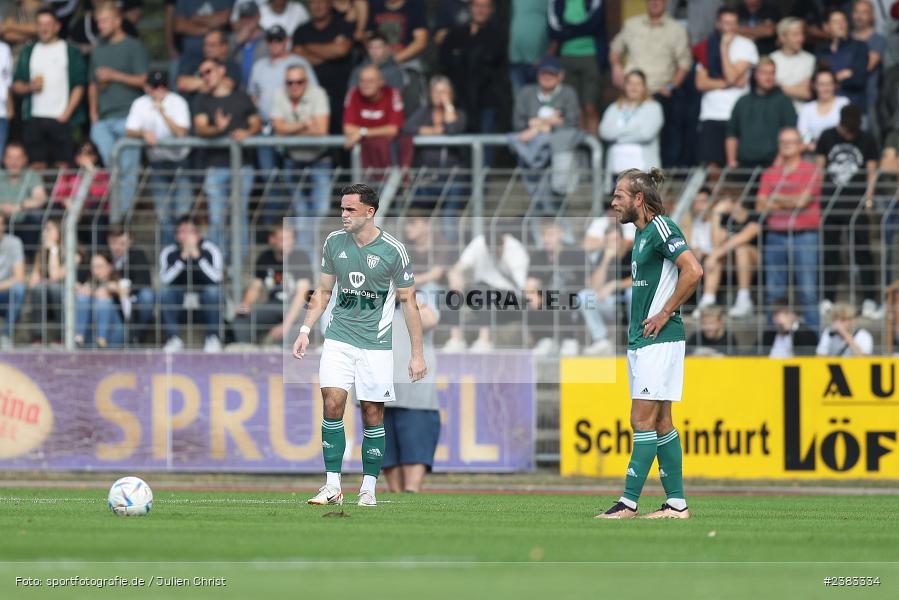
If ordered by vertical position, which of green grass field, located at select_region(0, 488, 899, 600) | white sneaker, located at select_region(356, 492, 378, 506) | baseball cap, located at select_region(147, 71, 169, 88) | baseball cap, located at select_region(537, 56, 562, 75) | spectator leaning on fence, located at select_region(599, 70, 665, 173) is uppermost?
baseball cap, located at select_region(537, 56, 562, 75)

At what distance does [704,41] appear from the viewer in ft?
68.2

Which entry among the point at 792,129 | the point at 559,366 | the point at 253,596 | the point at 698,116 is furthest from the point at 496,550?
the point at 698,116

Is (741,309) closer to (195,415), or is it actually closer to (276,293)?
(276,293)

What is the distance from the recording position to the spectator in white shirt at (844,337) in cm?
1844

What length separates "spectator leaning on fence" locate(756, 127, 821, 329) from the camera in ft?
60.3

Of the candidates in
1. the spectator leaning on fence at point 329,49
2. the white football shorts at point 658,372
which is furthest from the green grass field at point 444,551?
the spectator leaning on fence at point 329,49

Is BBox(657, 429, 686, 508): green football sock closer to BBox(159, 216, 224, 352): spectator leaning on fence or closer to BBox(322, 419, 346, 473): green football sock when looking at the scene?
BBox(322, 419, 346, 473): green football sock

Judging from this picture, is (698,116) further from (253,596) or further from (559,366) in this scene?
(253,596)

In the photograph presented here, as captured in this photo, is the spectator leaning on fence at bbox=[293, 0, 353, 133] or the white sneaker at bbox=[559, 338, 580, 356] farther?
the spectator leaning on fence at bbox=[293, 0, 353, 133]

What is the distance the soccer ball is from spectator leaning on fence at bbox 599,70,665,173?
990 cm

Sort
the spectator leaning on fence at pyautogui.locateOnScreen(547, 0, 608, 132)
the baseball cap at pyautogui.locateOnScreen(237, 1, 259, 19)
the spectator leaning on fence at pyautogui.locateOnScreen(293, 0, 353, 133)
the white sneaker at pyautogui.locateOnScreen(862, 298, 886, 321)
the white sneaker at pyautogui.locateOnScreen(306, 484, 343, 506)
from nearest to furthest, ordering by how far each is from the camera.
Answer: the white sneaker at pyautogui.locateOnScreen(306, 484, 343, 506) < the white sneaker at pyautogui.locateOnScreen(862, 298, 886, 321) < the spectator leaning on fence at pyautogui.locateOnScreen(547, 0, 608, 132) < the spectator leaning on fence at pyautogui.locateOnScreen(293, 0, 353, 133) < the baseball cap at pyautogui.locateOnScreen(237, 1, 259, 19)

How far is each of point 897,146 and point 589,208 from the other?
3.71m

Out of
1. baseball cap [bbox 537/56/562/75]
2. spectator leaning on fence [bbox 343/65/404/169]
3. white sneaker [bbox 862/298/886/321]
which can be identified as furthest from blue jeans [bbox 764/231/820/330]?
spectator leaning on fence [bbox 343/65/404/169]

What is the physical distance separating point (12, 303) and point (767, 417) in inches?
329
